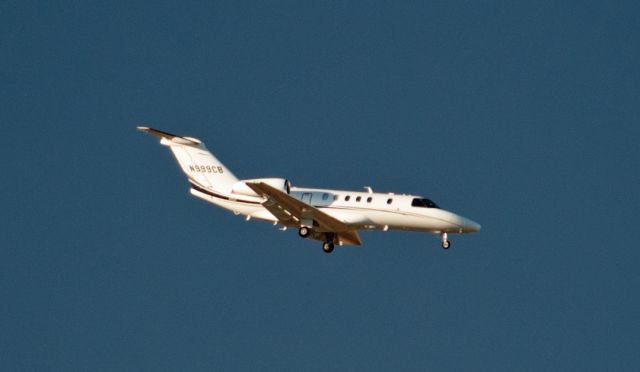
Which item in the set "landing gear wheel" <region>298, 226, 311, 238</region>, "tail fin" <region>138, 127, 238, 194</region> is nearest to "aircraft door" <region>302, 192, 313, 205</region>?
"landing gear wheel" <region>298, 226, 311, 238</region>

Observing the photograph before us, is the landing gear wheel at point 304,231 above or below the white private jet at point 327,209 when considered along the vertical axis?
below

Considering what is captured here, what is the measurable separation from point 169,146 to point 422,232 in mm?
11770

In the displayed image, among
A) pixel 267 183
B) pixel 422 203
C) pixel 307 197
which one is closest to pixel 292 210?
pixel 307 197

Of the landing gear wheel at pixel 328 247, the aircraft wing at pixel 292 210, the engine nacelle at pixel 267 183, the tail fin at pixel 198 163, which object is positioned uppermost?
the tail fin at pixel 198 163

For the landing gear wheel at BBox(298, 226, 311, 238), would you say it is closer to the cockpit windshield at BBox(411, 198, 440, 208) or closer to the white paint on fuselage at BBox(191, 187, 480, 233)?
the white paint on fuselage at BBox(191, 187, 480, 233)

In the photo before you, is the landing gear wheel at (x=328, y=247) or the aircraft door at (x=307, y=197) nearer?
the aircraft door at (x=307, y=197)

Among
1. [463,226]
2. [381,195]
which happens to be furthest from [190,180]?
[463,226]

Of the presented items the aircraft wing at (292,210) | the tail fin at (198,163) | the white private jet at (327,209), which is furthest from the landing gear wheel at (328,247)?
the tail fin at (198,163)

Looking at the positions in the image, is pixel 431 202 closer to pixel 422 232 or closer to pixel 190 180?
pixel 422 232

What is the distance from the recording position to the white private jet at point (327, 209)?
40.6 m

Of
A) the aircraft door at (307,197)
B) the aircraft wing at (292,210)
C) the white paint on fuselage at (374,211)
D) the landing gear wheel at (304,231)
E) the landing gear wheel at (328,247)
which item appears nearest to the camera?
Result: the aircraft wing at (292,210)

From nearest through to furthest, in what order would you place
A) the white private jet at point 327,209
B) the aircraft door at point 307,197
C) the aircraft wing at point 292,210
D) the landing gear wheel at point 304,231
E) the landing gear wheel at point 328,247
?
the aircraft wing at point 292,210 < the white private jet at point 327,209 < the landing gear wheel at point 304,231 < the aircraft door at point 307,197 < the landing gear wheel at point 328,247

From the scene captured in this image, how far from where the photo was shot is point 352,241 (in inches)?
1737

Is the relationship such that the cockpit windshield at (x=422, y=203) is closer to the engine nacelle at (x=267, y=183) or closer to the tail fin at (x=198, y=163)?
the engine nacelle at (x=267, y=183)
